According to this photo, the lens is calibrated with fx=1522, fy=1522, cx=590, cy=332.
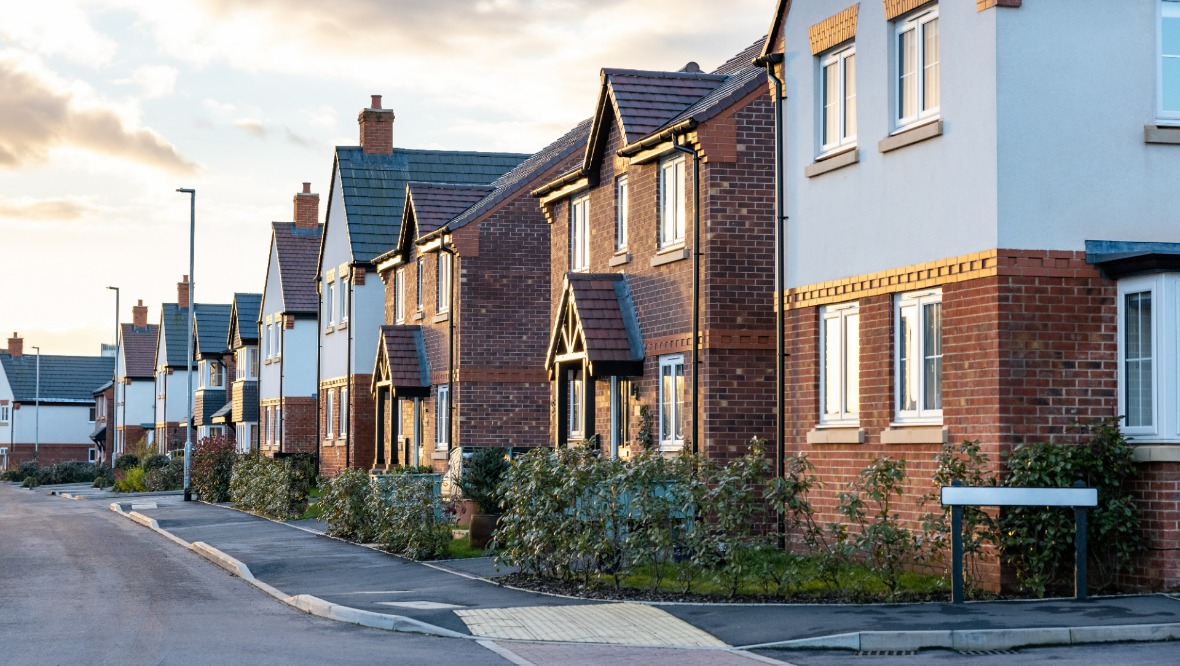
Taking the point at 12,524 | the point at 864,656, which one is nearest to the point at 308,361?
the point at 12,524

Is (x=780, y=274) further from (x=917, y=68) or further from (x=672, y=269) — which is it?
(x=917, y=68)

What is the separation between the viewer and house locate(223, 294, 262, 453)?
190 feet

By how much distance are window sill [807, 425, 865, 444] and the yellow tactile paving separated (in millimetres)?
3508

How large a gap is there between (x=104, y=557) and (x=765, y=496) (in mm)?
13359

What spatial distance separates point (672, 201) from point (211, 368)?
5367 centimetres

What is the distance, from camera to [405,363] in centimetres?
3556

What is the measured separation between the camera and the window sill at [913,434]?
15.9 metres

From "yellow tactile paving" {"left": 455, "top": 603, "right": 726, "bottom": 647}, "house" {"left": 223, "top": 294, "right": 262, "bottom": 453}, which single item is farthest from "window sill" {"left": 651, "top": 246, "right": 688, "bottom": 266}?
"house" {"left": 223, "top": 294, "right": 262, "bottom": 453}

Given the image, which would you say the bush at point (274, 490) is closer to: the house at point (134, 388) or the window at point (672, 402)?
the window at point (672, 402)

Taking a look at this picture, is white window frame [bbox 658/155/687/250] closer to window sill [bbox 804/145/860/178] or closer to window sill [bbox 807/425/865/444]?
window sill [bbox 804/145/860/178]

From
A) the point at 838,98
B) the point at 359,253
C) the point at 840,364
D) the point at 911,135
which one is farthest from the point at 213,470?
the point at 911,135

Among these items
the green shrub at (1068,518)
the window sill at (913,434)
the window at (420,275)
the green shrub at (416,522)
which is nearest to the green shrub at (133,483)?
the window at (420,275)

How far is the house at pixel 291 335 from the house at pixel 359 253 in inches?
120

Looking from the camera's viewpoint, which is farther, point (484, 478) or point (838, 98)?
point (484, 478)
